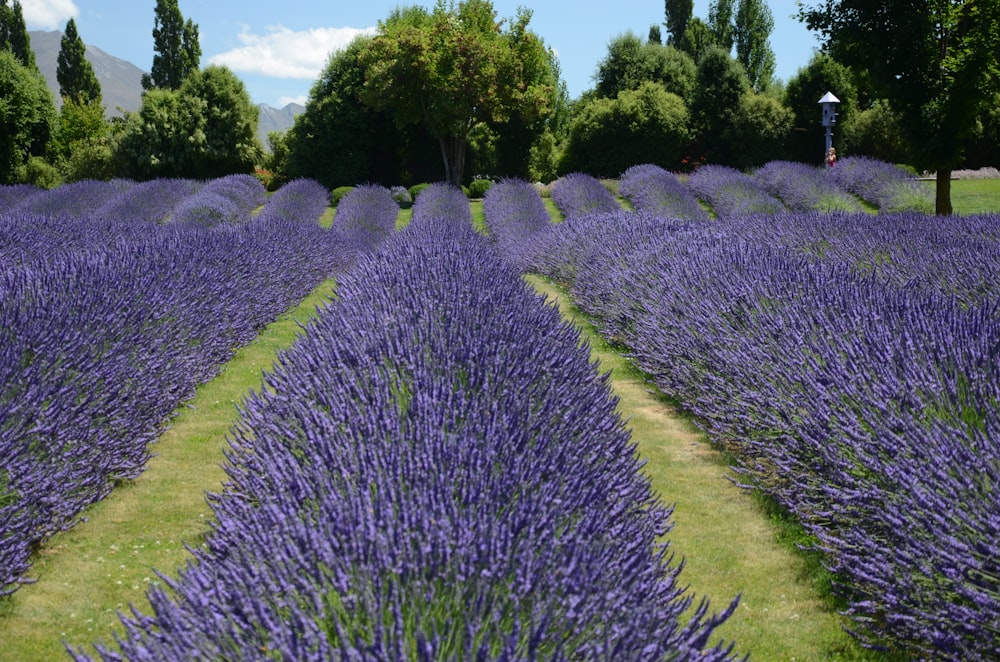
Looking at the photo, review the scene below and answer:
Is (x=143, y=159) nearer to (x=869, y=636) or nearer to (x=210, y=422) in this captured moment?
(x=210, y=422)

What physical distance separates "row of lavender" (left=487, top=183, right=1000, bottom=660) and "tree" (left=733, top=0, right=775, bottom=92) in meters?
33.0

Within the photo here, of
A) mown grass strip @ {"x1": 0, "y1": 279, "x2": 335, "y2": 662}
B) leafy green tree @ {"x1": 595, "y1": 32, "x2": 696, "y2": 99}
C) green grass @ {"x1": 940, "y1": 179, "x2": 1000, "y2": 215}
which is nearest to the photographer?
mown grass strip @ {"x1": 0, "y1": 279, "x2": 335, "y2": 662}

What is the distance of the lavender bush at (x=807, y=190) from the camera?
14.7 metres

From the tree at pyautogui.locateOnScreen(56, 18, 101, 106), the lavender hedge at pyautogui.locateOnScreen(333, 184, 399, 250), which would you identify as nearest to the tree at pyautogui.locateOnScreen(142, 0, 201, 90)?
the tree at pyautogui.locateOnScreen(56, 18, 101, 106)

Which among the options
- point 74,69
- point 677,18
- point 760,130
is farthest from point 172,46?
point 760,130

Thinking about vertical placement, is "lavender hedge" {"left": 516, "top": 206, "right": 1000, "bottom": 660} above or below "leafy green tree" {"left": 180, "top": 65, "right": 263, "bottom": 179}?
below

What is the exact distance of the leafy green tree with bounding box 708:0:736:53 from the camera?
125 feet

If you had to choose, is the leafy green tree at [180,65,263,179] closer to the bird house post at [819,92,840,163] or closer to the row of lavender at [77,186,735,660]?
the bird house post at [819,92,840,163]

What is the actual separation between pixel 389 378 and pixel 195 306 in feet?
11.0

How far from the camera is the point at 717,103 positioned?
26.1 m

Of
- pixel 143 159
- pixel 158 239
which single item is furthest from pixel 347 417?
pixel 143 159

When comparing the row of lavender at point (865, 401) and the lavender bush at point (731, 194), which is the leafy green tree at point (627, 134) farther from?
the row of lavender at point (865, 401)

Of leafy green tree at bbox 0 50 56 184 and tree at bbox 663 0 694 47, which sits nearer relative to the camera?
leafy green tree at bbox 0 50 56 184

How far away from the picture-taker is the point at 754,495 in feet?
13.8
